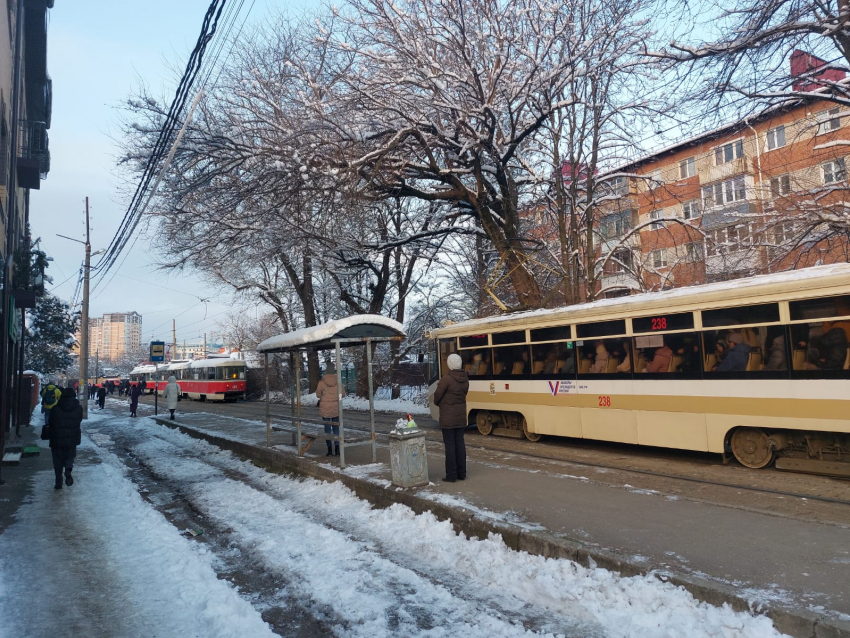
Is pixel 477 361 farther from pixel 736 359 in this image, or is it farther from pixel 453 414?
pixel 736 359

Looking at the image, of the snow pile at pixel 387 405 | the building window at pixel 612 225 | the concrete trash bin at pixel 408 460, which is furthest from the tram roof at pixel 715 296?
the snow pile at pixel 387 405

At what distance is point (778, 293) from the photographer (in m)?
8.53

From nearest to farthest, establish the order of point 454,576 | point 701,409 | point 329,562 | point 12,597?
1. point 12,597
2. point 454,576
3. point 329,562
4. point 701,409

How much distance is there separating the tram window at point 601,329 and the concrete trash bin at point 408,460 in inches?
181

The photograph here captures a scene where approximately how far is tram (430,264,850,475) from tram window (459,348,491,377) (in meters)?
0.75

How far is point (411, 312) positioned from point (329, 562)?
27078mm

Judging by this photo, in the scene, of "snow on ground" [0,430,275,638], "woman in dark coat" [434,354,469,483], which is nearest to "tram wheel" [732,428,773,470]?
"woman in dark coat" [434,354,469,483]

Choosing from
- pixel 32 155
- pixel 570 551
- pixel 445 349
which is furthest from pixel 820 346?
pixel 32 155

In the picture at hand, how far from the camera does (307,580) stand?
5.60 m

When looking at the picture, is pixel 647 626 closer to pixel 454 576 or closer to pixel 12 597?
pixel 454 576

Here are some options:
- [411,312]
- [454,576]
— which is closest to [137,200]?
[454,576]

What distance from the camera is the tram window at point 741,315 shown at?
→ 28.5ft

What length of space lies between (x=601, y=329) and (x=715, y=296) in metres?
2.35

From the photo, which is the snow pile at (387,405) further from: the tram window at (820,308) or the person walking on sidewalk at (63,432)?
the tram window at (820,308)
